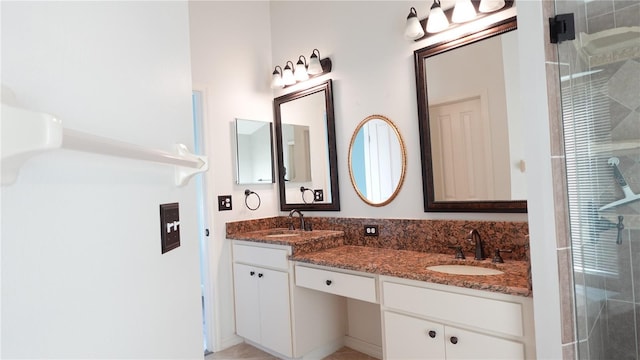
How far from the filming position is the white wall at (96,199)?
0.41 metres

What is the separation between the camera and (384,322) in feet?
6.46

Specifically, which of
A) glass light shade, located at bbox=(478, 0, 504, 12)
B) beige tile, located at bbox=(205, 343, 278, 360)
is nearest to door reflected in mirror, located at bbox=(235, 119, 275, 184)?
beige tile, located at bbox=(205, 343, 278, 360)

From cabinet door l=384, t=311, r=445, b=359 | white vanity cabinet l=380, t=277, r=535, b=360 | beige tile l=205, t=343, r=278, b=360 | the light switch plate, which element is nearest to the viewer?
the light switch plate

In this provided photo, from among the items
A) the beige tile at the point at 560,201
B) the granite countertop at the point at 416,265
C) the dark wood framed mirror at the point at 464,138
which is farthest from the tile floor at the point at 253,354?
the beige tile at the point at 560,201

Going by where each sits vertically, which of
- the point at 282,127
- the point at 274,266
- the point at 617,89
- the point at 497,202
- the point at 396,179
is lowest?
the point at 274,266

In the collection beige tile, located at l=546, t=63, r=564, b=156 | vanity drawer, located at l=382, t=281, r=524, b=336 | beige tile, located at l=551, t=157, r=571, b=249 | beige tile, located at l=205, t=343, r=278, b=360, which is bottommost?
beige tile, located at l=205, t=343, r=278, b=360

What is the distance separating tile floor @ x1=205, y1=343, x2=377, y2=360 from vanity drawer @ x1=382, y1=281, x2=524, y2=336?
39.7 inches

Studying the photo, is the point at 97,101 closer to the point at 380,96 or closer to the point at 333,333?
the point at 380,96

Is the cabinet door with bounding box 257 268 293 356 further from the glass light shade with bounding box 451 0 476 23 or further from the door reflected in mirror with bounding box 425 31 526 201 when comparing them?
the glass light shade with bounding box 451 0 476 23

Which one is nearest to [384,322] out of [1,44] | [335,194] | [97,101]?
[335,194]

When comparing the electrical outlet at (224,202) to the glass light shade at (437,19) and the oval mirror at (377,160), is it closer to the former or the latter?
the oval mirror at (377,160)

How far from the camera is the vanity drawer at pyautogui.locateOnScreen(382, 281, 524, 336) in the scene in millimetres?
1547

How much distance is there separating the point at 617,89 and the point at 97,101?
1624mm

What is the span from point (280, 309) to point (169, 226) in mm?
2049
